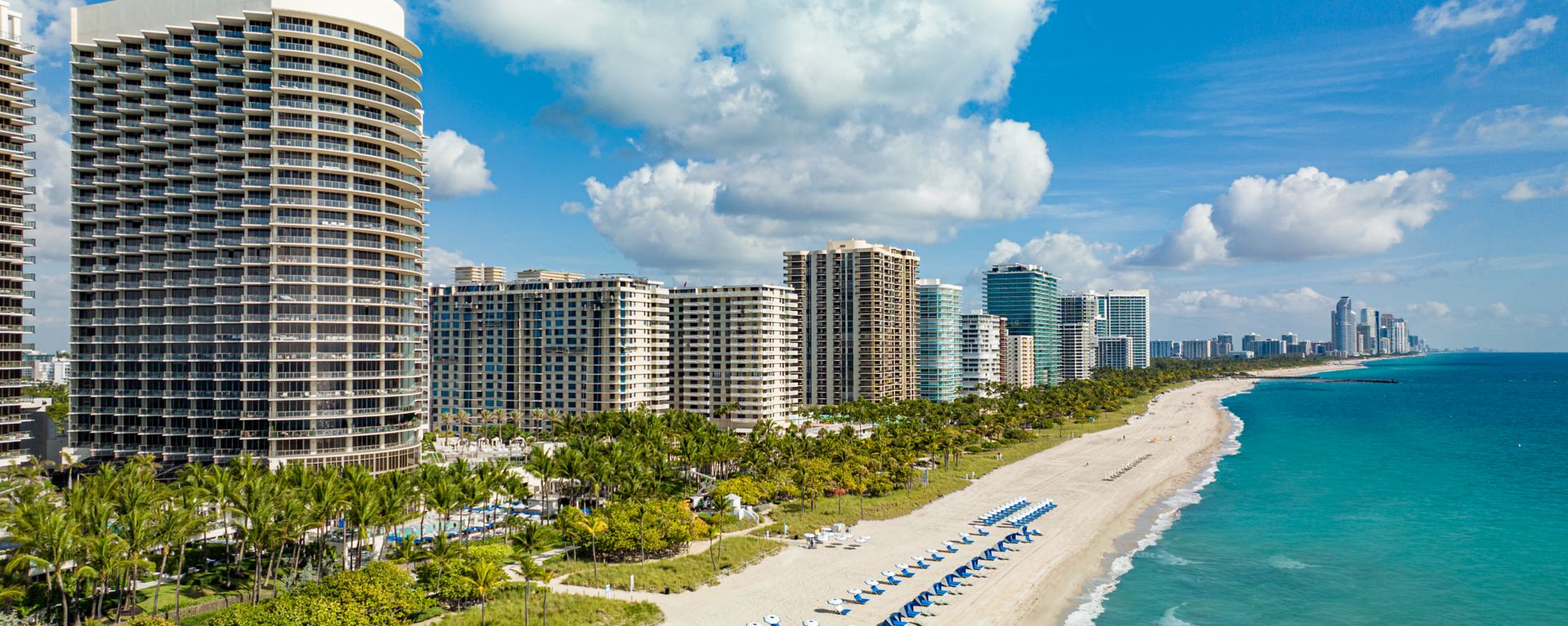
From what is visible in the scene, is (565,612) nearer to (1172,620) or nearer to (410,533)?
(410,533)

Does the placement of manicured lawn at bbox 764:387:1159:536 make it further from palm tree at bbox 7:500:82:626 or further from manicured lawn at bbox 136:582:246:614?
palm tree at bbox 7:500:82:626

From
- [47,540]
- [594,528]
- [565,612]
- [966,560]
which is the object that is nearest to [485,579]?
[565,612]

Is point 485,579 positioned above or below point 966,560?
above

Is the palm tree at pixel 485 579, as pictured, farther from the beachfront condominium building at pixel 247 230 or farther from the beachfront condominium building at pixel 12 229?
the beachfront condominium building at pixel 12 229

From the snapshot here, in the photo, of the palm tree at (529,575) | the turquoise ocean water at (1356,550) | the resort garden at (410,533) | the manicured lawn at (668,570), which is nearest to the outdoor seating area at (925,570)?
the manicured lawn at (668,570)

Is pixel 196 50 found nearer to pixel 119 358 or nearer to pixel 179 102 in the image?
pixel 179 102

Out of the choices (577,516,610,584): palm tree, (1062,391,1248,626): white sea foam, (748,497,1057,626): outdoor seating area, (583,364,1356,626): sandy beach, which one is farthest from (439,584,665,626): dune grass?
(1062,391,1248,626): white sea foam
